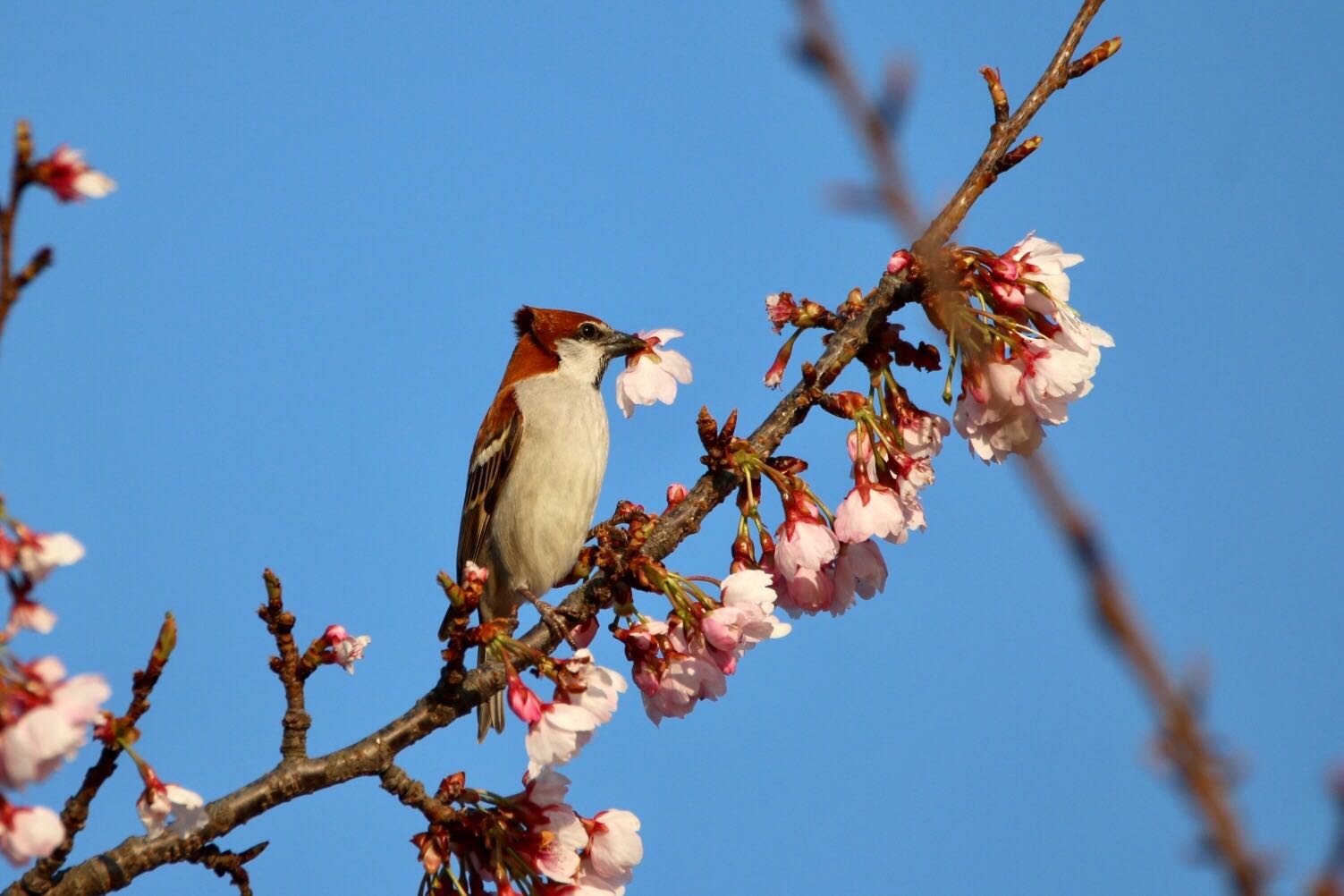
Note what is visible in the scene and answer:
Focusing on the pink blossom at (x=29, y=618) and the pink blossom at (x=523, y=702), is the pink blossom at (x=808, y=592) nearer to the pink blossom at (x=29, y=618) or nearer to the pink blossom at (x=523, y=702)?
the pink blossom at (x=523, y=702)

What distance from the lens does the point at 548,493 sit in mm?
7688

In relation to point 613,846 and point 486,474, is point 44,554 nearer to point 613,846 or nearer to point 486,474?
point 613,846

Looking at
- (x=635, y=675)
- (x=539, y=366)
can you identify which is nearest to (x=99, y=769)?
(x=635, y=675)

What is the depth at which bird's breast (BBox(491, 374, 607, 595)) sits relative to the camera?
762cm

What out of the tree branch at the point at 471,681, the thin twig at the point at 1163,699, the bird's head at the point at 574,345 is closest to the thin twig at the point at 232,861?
the tree branch at the point at 471,681

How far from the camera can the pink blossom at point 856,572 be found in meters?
5.21

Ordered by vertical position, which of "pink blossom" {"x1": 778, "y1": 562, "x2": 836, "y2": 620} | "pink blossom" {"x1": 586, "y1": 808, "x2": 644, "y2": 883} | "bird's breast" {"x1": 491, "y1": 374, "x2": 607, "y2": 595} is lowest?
"pink blossom" {"x1": 586, "y1": 808, "x2": 644, "y2": 883}

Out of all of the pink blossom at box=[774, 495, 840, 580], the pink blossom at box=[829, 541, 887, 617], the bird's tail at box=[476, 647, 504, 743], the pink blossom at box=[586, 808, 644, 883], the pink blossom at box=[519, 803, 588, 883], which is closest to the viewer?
the pink blossom at box=[519, 803, 588, 883]

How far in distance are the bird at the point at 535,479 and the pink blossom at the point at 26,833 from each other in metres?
3.71

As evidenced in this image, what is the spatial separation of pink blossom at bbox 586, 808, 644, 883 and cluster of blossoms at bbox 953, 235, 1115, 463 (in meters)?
1.85

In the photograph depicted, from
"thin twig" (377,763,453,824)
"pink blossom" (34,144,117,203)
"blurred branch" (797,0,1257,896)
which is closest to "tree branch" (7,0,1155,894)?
"thin twig" (377,763,453,824)

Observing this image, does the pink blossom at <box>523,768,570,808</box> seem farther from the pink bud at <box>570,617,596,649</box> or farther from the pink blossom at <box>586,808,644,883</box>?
the pink bud at <box>570,617,596,649</box>

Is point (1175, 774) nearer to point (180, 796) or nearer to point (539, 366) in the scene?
point (180, 796)

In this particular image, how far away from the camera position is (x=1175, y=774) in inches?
47.2
